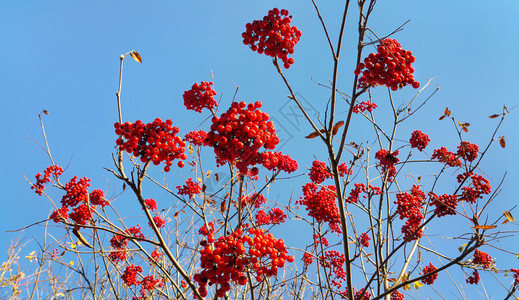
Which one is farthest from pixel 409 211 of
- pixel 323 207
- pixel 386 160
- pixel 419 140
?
pixel 419 140

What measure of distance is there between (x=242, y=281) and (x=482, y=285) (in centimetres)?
536

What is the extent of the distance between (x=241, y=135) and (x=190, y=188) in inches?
135

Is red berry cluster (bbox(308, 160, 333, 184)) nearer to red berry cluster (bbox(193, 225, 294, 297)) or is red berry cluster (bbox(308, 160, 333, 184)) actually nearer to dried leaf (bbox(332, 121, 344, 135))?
dried leaf (bbox(332, 121, 344, 135))

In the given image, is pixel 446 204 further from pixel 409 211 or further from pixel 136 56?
pixel 136 56

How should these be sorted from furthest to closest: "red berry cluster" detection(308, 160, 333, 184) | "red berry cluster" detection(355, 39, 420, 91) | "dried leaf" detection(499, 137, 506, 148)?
"red berry cluster" detection(308, 160, 333, 184) → "dried leaf" detection(499, 137, 506, 148) → "red berry cluster" detection(355, 39, 420, 91)

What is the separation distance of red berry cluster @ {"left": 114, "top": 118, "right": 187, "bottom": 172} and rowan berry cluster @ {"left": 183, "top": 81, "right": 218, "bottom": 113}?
158 centimetres

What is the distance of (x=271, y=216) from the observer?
5957mm

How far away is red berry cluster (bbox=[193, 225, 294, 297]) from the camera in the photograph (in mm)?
2164

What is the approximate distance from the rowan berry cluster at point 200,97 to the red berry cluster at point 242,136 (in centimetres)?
180

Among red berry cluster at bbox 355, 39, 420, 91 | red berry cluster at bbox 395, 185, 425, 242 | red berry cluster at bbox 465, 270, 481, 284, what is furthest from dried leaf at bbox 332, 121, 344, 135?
red berry cluster at bbox 465, 270, 481, 284

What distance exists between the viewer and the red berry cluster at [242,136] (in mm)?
2205

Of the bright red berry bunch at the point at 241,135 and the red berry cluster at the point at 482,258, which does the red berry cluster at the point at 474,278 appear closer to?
the red berry cluster at the point at 482,258

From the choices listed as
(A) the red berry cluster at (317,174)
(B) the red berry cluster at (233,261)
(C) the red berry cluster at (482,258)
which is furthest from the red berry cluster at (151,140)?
(C) the red berry cluster at (482,258)

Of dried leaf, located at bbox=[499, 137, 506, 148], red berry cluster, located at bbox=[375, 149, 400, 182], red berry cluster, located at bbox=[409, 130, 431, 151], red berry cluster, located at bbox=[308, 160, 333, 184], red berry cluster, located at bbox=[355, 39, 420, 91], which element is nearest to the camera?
red berry cluster, located at bbox=[355, 39, 420, 91]
